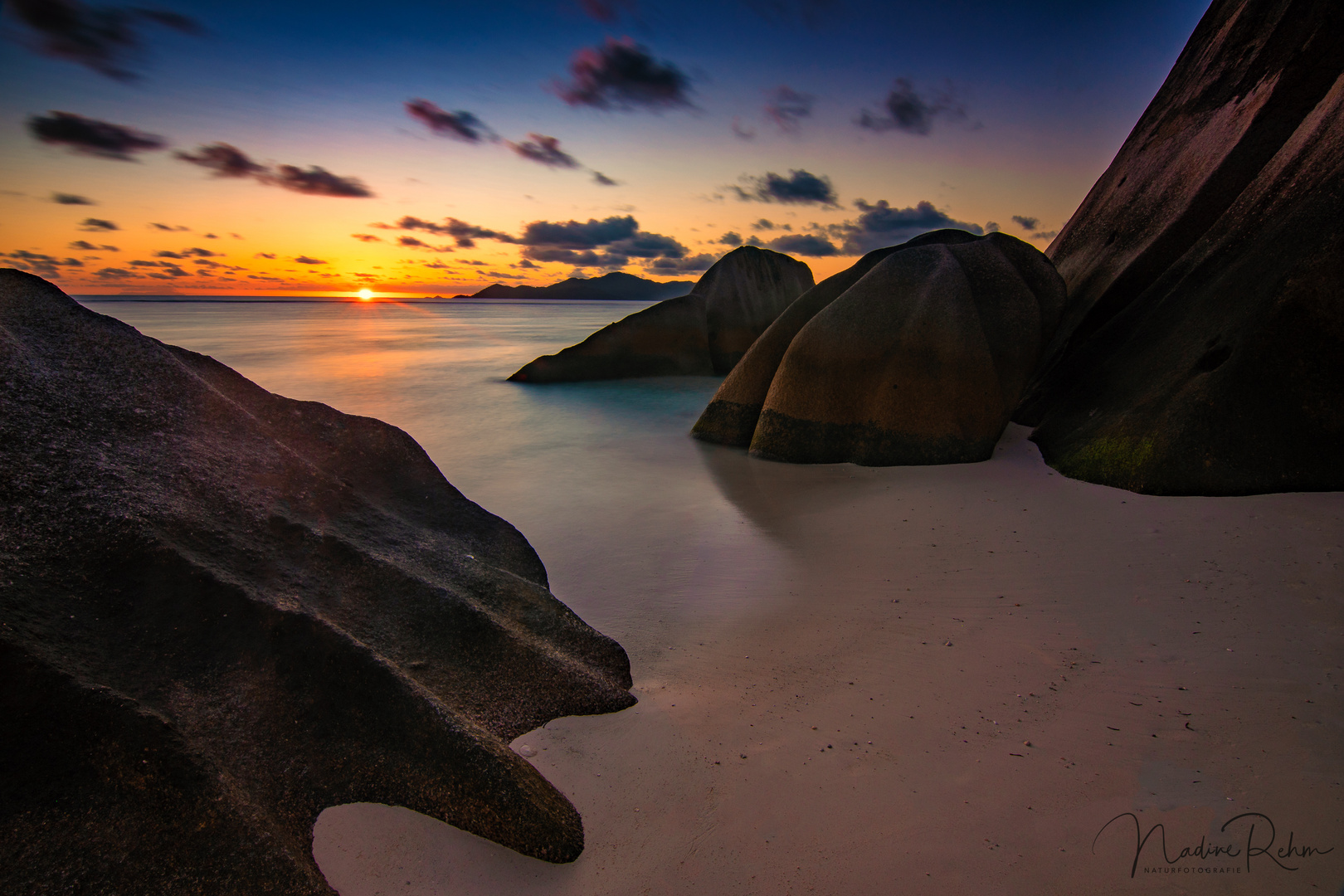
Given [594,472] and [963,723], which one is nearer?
[963,723]

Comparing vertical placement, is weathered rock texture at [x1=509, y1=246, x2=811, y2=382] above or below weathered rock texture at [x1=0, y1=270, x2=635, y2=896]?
above

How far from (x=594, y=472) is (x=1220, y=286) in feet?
18.9

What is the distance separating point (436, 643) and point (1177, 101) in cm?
921

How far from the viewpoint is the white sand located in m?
1.84

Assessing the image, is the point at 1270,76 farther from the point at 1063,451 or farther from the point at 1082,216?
the point at 1063,451

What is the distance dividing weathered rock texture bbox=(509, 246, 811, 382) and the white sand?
1055cm

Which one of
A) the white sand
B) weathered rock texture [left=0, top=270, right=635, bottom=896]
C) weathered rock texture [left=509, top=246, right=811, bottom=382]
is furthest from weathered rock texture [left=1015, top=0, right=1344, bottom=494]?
weathered rock texture [left=509, top=246, right=811, bottom=382]

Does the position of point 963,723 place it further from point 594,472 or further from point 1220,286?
point 594,472

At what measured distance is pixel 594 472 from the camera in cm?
730

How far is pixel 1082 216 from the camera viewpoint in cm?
821

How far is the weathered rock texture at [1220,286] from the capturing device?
4.08 metres
